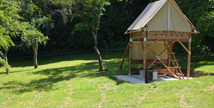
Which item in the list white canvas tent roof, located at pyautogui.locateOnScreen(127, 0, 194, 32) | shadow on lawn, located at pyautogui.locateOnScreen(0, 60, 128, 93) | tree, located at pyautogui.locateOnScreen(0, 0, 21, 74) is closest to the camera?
tree, located at pyautogui.locateOnScreen(0, 0, 21, 74)

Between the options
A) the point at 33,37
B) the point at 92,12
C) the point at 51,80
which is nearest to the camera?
the point at 51,80

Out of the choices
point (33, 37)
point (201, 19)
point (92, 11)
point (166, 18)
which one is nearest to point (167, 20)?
point (166, 18)

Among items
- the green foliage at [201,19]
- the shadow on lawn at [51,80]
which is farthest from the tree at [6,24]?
the green foliage at [201,19]

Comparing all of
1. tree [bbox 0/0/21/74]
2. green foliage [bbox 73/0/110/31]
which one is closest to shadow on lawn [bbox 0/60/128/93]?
tree [bbox 0/0/21/74]

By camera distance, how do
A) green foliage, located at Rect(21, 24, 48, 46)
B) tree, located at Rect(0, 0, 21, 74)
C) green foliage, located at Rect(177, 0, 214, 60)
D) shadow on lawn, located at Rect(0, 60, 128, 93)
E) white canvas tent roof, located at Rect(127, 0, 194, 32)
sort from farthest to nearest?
green foliage, located at Rect(21, 24, 48, 46) → green foliage, located at Rect(177, 0, 214, 60) → white canvas tent roof, located at Rect(127, 0, 194, 32) → shadow on lawn, located at Rect(0, 60, 128, 93) → tree, located at Rect(0, 0, 21, 74)

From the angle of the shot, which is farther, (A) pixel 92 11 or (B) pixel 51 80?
(A) pixel 92 11

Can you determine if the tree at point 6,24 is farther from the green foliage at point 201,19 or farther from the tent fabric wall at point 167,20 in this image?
the green foliage at point 201,19

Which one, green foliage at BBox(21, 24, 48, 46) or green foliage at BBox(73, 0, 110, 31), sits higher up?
green foliage at BBox(73, 0, 110, 31)

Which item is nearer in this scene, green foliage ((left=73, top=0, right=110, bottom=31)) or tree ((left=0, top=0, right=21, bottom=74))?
tree ((left=0, top=0, right=21, bottom=74))

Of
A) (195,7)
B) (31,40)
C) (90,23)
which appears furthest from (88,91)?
(195,7)

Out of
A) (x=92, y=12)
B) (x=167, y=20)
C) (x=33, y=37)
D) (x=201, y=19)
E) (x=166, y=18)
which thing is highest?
(x=92, y=12)

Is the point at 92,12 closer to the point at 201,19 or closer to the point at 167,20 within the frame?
the point at 167,20

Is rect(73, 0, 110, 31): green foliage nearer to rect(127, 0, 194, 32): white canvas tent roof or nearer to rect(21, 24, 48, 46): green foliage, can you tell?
rect(21, 24, 48, 46): green foliage

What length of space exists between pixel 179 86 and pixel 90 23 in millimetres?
9703
